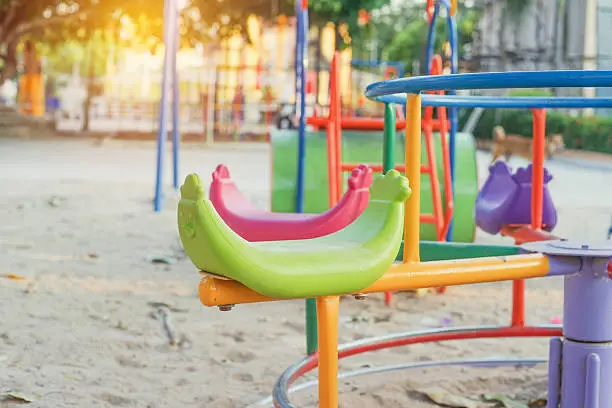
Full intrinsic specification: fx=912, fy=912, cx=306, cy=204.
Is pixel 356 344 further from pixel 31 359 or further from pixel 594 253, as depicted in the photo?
pixel 31 359

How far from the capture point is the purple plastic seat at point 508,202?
2.94 m

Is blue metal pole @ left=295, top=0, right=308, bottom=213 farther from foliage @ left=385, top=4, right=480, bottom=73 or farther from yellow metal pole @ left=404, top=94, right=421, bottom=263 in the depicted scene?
foliage @ left=385, top=4, right=480, bottom=73

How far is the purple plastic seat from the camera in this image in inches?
116

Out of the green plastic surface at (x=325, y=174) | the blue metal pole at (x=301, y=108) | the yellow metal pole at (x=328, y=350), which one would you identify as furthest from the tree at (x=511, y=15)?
the yellow metal pole at (x=328, y=350)

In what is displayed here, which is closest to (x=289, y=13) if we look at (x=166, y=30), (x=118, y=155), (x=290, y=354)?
(x=118, y=155)

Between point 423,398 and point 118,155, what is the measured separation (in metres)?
11.7

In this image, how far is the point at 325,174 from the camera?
15.5ft

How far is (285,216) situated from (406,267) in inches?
28.3

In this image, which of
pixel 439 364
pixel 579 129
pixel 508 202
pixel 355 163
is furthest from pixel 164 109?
pixel 579 129

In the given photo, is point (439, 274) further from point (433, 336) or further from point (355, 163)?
point (355, 163)

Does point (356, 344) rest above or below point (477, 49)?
below

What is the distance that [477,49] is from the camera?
30.5 meters

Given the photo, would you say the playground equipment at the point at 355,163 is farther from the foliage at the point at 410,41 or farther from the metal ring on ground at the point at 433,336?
the foliage at the point at 410,41

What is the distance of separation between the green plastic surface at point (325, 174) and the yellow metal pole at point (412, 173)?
2.74 meters
